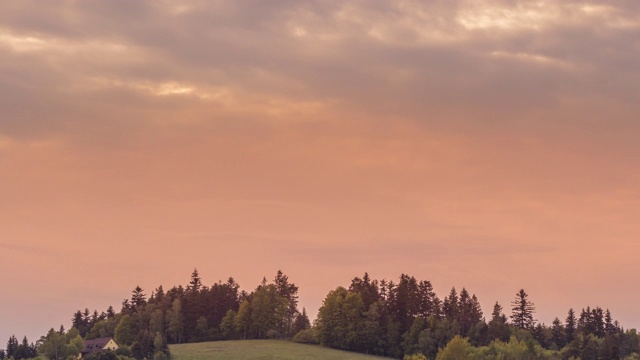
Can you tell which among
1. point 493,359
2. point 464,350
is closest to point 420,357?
point 464,350

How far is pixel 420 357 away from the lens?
182250 mm

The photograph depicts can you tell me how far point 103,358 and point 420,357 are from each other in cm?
6735

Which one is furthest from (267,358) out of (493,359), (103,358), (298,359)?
(493,359)

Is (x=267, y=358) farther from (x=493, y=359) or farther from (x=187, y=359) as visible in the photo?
(x=493, y=359)

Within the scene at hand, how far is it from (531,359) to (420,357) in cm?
3122

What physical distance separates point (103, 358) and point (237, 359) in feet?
93.7

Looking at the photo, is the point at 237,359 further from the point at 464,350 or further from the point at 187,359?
the point at 464,350

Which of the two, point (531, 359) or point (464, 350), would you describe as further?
point (531, 359)

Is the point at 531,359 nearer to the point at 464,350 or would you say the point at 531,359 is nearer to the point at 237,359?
the point at 464,350

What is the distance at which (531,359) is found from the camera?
656 ft

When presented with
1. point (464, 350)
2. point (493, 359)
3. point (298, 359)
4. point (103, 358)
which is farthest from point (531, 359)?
point (103, 358)

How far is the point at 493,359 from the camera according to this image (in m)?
199

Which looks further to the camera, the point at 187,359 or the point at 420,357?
the point at 187,359

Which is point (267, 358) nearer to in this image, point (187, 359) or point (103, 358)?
point (187, 359)
